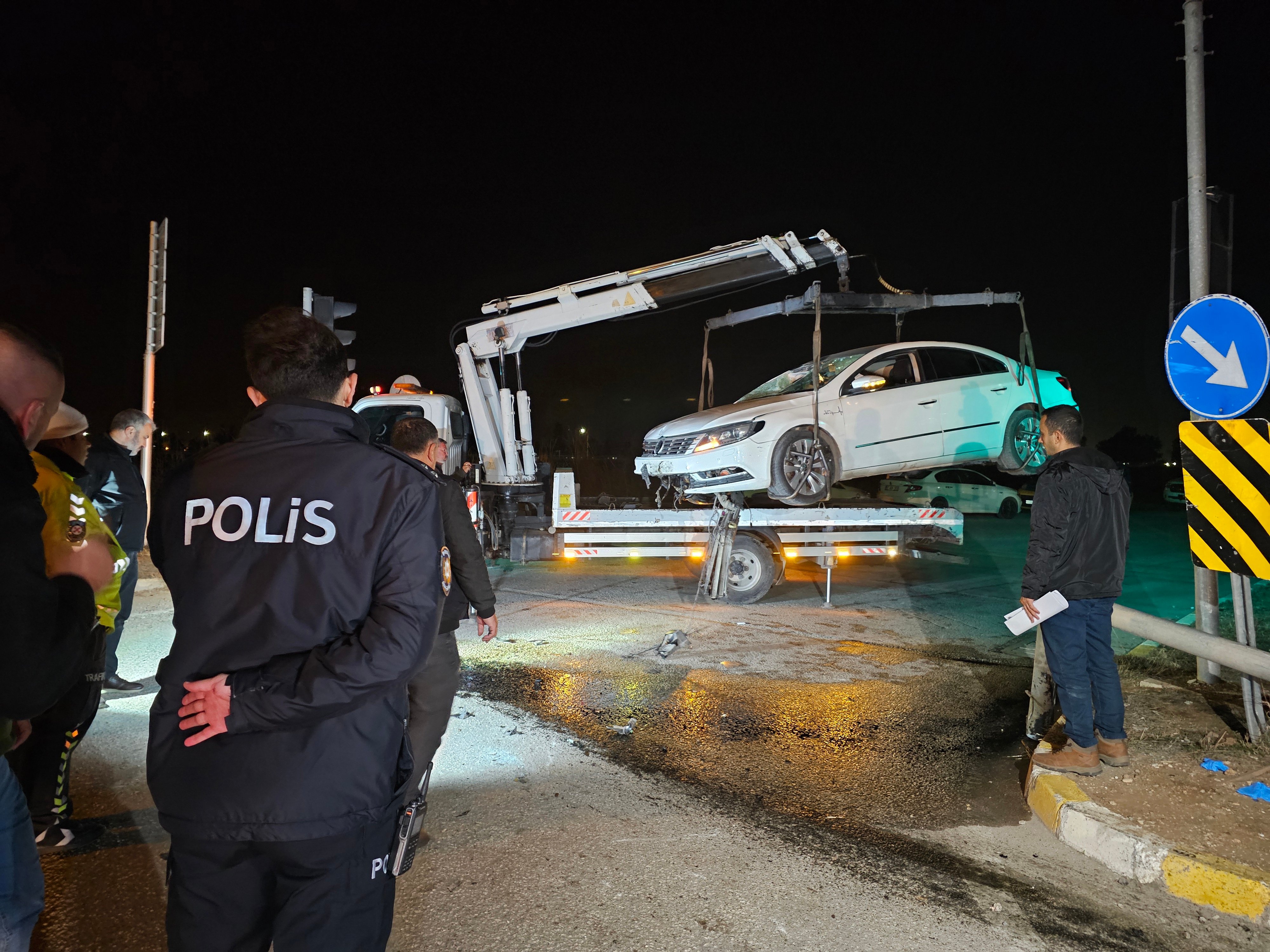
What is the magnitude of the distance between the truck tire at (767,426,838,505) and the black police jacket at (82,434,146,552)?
555 cm

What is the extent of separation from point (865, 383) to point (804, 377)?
0.81 metres

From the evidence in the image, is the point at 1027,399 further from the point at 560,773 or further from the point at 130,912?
the point at 130,912

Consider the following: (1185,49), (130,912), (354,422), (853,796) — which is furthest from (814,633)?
(354,422)

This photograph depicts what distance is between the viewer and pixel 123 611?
5398 millimetres

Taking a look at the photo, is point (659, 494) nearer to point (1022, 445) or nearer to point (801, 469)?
point (801, 469)

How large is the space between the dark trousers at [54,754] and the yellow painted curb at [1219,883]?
14.1 ft

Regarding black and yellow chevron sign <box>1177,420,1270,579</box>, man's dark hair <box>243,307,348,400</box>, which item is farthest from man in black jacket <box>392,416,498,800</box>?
black and yellow chevron sign <box>1177,420,1270,579</box>

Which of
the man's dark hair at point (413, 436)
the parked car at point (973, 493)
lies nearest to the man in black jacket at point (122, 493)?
the man's dark hair at point (413, 436)

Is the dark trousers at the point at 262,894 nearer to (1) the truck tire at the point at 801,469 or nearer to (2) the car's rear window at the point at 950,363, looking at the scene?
(1) the truck tire at the point at 801,469

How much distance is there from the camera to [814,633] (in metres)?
7.75

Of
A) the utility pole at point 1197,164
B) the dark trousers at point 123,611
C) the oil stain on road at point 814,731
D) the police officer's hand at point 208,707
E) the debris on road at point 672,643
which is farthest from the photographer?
the debris on road at point 672,643

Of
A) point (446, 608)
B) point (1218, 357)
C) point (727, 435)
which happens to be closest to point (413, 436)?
point (446, 608)

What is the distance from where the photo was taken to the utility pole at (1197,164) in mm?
5426

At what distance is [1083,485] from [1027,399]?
20.1 ft
